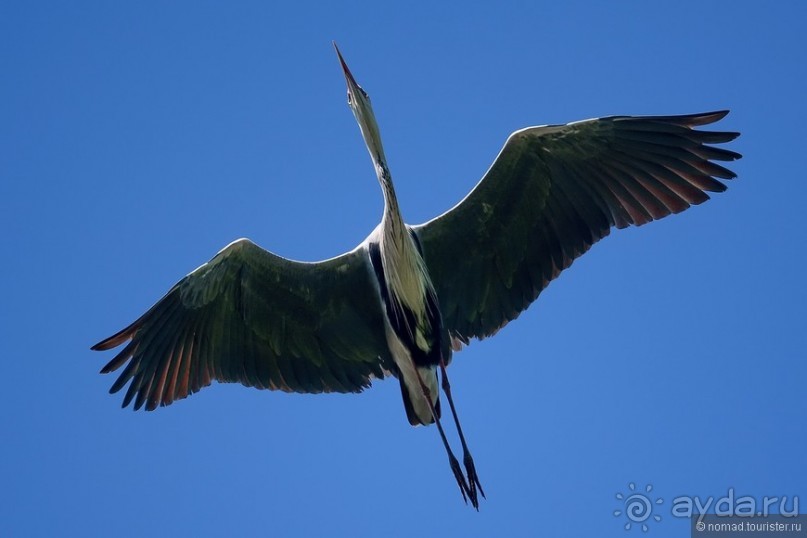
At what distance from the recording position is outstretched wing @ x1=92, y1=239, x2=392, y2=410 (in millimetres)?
12016

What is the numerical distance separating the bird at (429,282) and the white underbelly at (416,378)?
14 millimetres

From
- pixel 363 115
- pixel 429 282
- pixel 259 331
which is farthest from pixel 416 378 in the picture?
pixel 363 115

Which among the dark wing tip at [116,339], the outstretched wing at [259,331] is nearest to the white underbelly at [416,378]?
the outstretched wing at [259,331]

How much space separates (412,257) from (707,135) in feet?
10.3

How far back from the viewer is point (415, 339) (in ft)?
38.7

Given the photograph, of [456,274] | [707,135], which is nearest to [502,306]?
[456,274]

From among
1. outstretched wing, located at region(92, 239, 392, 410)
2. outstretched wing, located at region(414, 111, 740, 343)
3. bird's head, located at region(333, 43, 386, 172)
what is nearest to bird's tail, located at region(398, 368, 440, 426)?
outstretched wing, located at region(92, 239, 392, 410)

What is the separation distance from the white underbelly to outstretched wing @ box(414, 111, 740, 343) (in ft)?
2.06

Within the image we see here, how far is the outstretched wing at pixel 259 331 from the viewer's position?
12016 mm

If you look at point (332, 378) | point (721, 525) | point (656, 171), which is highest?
point (656, 171)

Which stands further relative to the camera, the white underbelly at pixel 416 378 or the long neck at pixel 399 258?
the white underbelly at pixel 416 378

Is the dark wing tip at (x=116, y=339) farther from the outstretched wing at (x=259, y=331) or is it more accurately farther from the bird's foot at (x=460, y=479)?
the bird's foot at (x=460, y=479)

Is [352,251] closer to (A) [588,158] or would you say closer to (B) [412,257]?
(B) [412,257]

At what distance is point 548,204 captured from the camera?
39.7ft
